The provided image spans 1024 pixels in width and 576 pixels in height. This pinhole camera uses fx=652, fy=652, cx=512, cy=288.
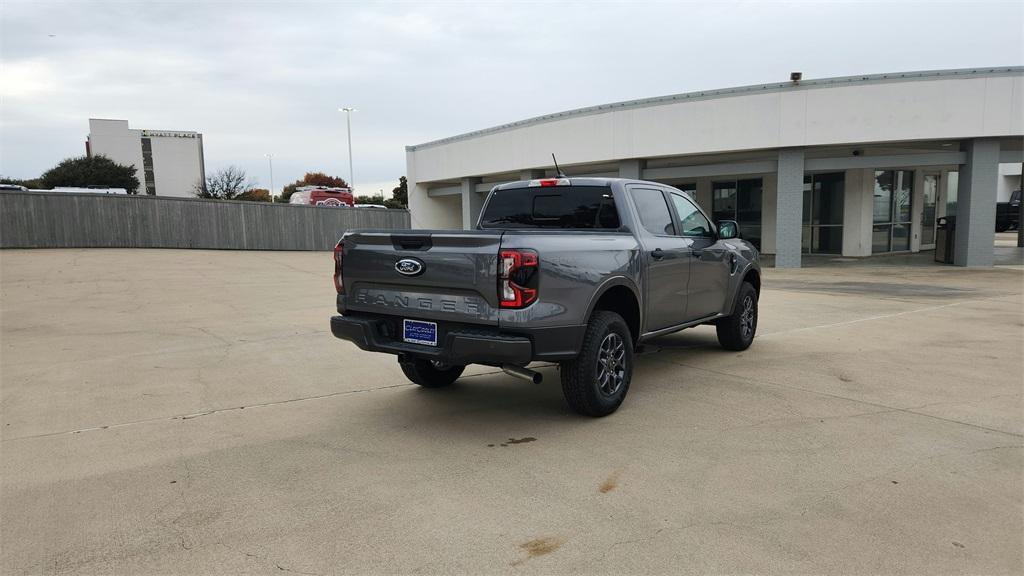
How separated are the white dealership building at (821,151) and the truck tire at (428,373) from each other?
59.5 feet

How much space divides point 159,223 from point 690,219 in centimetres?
2329

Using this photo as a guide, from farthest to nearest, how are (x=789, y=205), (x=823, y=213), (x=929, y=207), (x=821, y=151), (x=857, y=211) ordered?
(x=929, y=207)
(x=823, y=213)
(x=857, y=211)
(x=821, y=151)
(x=789, y=205)

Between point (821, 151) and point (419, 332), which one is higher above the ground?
point (821, 151)

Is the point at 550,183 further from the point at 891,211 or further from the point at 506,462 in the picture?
the point at 891,211

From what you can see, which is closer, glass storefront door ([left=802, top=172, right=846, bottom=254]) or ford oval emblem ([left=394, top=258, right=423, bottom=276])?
ford oval emblem ([left=394, top=258, right=423, bottom=276])

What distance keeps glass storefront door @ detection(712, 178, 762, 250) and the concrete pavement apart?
62.0ft

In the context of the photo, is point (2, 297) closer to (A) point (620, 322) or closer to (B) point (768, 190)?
(A) point (620, 322)

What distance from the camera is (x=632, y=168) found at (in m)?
24.3

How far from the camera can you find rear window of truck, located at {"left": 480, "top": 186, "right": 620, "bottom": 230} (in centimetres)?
565

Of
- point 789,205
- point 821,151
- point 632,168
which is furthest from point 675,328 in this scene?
point 632,168

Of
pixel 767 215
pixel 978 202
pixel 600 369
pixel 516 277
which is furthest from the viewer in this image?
pixel 767 215

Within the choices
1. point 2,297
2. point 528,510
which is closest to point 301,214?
point 2,297

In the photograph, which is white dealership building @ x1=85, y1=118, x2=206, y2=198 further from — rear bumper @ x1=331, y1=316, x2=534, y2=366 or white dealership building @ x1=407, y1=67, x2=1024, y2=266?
rear bumper @ x1=331, y1=316, x2=534, y2=366

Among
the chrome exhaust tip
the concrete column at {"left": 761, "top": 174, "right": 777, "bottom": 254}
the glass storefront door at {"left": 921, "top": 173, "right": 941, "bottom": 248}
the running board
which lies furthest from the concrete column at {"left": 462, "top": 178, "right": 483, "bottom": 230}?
the chrome exhaust tip
